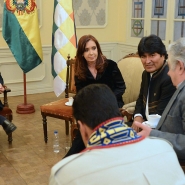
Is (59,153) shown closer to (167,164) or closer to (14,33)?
(14,33)

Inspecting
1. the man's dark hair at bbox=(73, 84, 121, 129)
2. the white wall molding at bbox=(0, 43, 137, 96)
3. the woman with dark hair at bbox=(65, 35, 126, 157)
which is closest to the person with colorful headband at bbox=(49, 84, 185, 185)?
the man's dark hair at bbox=(73, 84, 121, 129)

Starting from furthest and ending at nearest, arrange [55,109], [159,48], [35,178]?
[55,109] → [35,178] → [159,48]

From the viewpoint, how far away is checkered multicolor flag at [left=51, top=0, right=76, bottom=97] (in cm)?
488

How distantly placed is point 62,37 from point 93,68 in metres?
1.68

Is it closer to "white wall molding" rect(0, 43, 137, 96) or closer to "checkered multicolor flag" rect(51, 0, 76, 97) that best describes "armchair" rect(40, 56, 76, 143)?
"checkered multicolor flag" rect(51, 0, 76, 97)

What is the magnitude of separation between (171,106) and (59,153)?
178cm

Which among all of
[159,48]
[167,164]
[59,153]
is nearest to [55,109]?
[59,153]

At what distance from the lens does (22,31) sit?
15.9ft

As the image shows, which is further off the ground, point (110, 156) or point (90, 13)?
point (90, 13)

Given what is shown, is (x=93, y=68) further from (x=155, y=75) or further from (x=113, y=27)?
(x=113, y=27)

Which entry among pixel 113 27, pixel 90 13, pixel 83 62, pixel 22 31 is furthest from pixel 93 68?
pixel 113 27

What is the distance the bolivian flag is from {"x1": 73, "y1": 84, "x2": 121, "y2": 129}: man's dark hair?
12.4ft

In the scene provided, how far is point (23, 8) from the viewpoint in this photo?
4863mm

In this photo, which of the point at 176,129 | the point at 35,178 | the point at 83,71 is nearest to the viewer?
the point at 176,129
